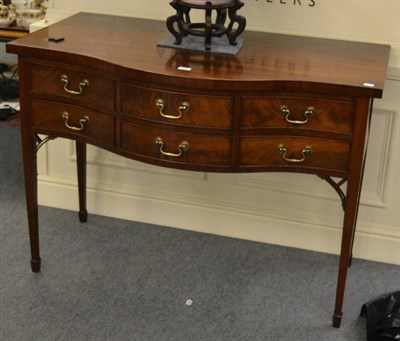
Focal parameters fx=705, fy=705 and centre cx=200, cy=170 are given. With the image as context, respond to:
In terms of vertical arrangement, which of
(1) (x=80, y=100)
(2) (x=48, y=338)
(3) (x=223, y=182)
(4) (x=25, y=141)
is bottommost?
(2) (x=48, y=338)

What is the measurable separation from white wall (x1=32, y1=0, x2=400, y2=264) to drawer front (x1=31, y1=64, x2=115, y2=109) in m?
0.53

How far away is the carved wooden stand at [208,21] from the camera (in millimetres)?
1991

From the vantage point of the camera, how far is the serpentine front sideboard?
6.03 ft

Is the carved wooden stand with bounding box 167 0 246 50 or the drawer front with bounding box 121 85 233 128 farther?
the carved wooden stand with bounding box 167 0 246 50

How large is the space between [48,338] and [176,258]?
57 cm

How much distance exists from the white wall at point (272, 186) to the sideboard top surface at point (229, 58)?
78 mm

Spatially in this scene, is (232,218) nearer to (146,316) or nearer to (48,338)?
(146,316)

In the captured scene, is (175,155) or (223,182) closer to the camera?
(175,155)

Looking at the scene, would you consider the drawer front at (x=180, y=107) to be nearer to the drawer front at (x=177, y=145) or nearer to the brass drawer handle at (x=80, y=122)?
the drawer front at (x=177, y=145)

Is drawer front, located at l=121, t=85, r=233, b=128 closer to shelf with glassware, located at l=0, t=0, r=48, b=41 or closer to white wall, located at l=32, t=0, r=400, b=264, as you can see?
white wall, located at l=32, t=0, r=400, b=264

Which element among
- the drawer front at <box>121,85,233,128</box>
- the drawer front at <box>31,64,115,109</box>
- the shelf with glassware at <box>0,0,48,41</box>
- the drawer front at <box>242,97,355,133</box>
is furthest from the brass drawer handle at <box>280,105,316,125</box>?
the shelf with glassware at <box>0,0,48,41</box>

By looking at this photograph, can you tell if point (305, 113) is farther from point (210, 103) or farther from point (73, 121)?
point (73, 121)

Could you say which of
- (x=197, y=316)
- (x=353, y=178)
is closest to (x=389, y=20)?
(x=353, y=178)

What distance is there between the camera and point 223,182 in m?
2.53
